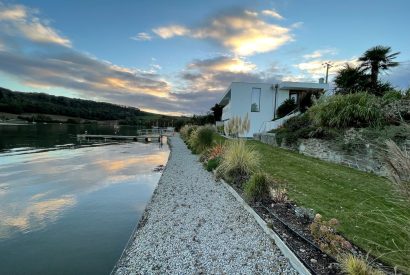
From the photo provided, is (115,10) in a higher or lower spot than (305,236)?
higher

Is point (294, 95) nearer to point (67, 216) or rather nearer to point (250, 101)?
point (250, 101)

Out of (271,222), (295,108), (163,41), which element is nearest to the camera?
(271,222)

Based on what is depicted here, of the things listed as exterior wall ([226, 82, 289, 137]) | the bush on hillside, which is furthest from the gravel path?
exterior wall ([226, 82, 289, 137])

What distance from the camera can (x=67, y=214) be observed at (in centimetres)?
651

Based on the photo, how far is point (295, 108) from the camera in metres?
18.7

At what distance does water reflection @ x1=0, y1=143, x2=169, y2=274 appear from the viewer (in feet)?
14.3

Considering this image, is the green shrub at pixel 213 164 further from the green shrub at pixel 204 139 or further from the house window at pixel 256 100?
the house window at pixel 256 100

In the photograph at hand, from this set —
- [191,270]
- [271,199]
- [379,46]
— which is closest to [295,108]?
[379,46]

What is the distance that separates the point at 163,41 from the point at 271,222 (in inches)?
551

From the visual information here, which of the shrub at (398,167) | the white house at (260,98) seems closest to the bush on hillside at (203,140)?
the white house at (260,98)

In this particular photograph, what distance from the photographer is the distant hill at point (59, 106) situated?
65188 mm

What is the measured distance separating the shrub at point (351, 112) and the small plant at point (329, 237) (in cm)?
595

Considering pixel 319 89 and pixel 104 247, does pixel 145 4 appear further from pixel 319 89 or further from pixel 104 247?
pixel 319 89

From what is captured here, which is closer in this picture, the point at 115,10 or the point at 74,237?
the point at 74,237
